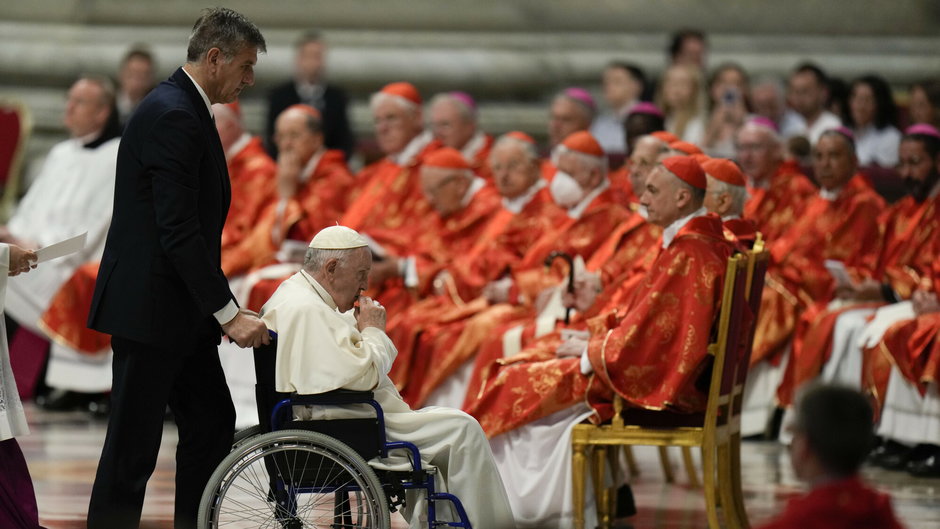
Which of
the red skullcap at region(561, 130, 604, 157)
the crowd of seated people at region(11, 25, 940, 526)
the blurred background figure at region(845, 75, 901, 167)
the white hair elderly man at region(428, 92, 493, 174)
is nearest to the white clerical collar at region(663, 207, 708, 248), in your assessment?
the crowd of seated people at region(11, 25, 940, 526)

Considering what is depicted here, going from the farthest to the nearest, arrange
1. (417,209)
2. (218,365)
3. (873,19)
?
(873,19), (417,209), (218,365)

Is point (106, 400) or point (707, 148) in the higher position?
point (707, 148)

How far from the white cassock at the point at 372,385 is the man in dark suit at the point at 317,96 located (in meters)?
5.60

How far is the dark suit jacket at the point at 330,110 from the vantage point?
10.0 meters

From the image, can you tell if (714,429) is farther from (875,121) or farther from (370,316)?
(875,121)

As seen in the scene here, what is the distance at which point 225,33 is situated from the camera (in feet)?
14.3

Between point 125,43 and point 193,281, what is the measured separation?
7.39m

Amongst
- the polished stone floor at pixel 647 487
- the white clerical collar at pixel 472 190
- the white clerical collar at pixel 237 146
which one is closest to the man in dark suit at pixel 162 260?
the polished stone floor at pixel 647 487

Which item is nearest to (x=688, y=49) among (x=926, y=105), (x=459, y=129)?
(x=926, y=105)

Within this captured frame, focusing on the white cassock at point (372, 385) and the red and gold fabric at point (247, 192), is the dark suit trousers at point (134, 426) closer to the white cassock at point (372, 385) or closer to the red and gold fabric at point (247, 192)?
the white cassock at point (372, 385)

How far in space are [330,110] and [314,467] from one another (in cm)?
601

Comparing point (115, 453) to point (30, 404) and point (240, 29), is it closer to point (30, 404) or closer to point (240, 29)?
point (240, 29)

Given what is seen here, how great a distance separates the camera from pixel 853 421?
2953 millimetres

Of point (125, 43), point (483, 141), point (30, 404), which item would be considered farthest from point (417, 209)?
point (125, 43)
